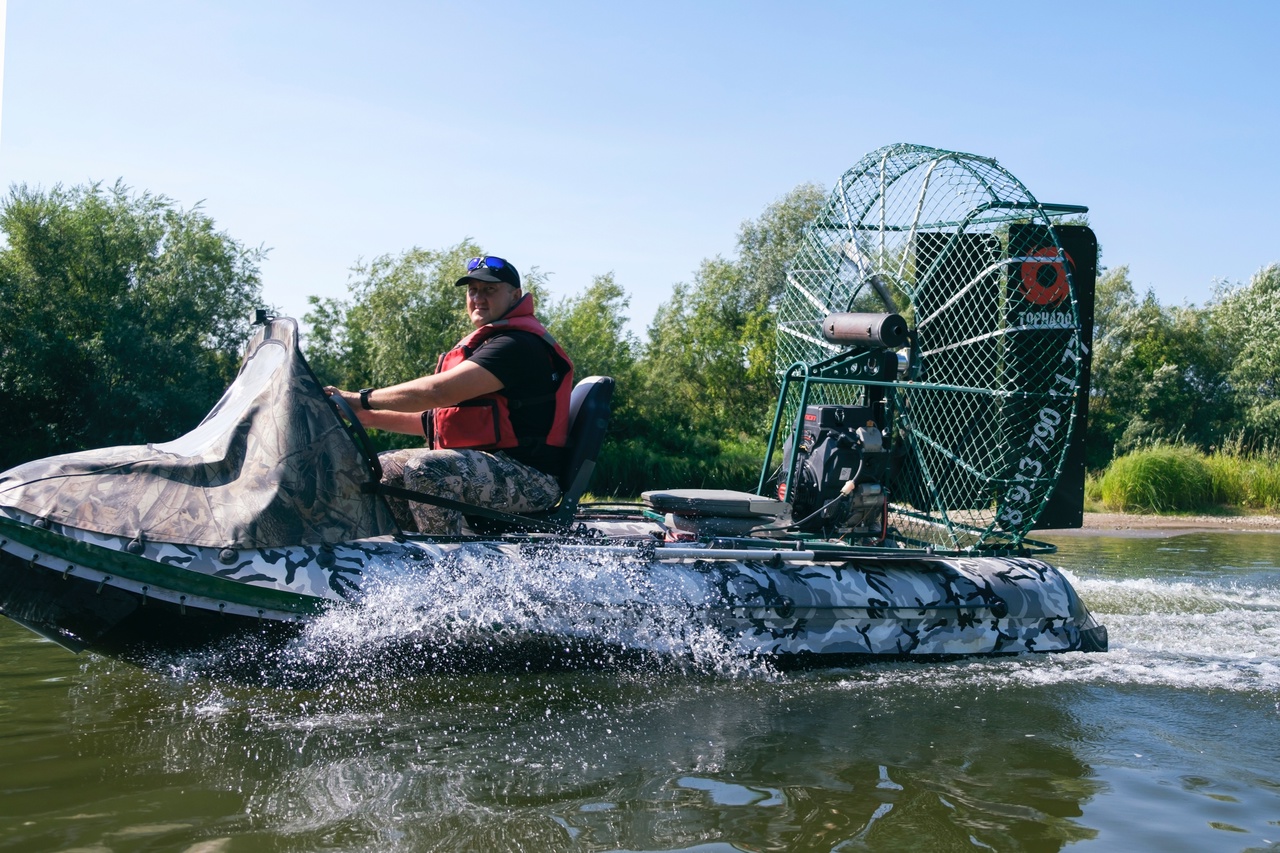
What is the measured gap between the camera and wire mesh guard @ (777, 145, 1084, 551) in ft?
19.1

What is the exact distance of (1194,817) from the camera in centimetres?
378

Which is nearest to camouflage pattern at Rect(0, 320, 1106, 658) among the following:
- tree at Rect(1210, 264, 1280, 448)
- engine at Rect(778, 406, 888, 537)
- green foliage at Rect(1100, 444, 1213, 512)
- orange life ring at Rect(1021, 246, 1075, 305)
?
engine at Rect(778, 406, 888, 537)

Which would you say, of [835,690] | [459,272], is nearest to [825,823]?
[835,690]

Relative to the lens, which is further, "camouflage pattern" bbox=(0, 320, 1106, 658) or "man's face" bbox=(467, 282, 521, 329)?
"man's face" bbox=(467, 282, 521, 329)

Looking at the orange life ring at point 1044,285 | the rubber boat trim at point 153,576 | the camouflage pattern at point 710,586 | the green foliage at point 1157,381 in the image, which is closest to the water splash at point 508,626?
the camouflage pattern at point 710,586

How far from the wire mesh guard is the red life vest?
165 cm

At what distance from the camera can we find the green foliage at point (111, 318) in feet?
59.9

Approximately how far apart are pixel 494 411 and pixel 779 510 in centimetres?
180

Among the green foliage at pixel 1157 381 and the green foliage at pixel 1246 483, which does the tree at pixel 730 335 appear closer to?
the green foliage at pixel 1157 381

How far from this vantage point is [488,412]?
17.8 ft

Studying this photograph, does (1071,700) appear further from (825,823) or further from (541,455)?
(541,455)

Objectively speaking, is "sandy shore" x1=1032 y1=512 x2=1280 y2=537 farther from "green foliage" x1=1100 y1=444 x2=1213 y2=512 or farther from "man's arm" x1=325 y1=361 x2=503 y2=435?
"man's arm" x1=325 y1=361 x2=503 y2=435

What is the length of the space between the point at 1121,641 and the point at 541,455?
3831 millimetres

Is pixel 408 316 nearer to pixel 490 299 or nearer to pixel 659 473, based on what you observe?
pixel 659 473
